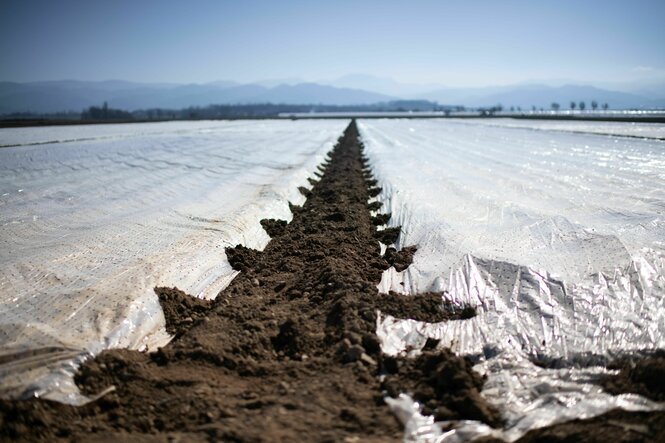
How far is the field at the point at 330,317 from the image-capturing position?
2.30m

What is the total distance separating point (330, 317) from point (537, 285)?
5.15 ft

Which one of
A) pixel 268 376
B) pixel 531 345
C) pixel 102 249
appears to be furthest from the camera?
pixel 102 249

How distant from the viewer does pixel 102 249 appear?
442 centimetres

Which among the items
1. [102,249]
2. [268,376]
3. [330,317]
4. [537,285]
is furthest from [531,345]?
[102,249]

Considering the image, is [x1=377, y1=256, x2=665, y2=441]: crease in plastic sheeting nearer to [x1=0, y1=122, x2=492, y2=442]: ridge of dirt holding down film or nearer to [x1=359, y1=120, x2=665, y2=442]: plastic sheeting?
[x1=359, y1=120, x2=665, y2=442]: plastic sheeting

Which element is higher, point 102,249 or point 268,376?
point 102,249

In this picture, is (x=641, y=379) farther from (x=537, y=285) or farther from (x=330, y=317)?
(x=330, y=317)

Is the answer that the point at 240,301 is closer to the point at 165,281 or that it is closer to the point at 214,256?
the point at 165,281

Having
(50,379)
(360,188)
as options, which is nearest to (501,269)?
(50,379)

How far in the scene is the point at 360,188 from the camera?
29.7 feet

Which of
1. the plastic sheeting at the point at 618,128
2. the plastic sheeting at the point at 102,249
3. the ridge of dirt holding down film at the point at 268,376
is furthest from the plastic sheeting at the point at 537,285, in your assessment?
the plastic sheeting at the point at 618,128

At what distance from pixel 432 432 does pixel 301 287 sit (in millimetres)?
2047

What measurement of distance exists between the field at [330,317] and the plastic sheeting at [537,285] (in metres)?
0.01

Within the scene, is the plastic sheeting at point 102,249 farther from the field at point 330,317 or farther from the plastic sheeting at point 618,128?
the plastic sheeting at point 618,128
